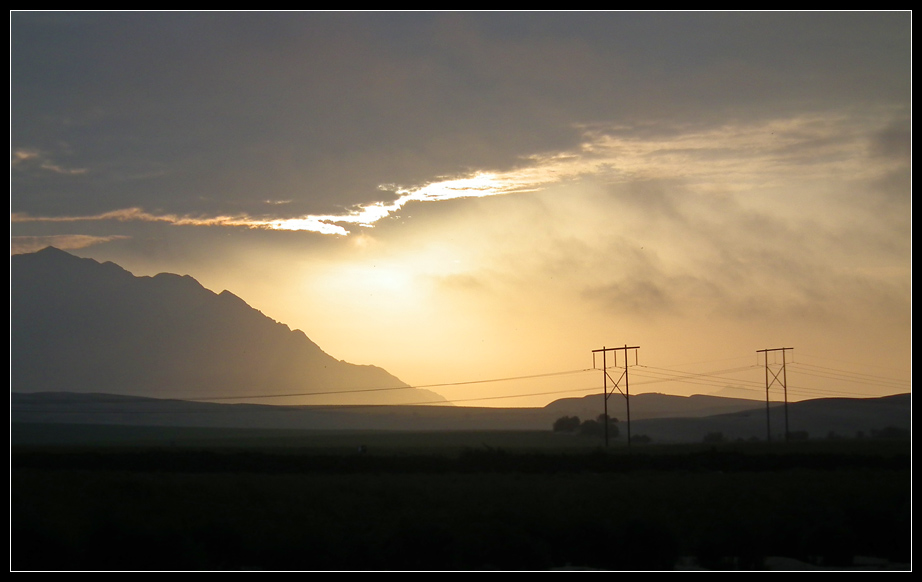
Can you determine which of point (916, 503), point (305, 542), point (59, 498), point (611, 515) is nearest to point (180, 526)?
point (305, 542)

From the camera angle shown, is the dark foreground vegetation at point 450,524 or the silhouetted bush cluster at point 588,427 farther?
the silhouetted bush cluster at point 588,427

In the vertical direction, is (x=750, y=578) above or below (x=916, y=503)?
below

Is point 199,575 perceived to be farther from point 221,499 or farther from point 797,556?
point 797,556

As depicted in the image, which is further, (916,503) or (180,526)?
(180,526)

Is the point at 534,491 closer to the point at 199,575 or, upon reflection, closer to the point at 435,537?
the point at 435,537

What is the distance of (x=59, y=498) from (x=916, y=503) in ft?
93.7

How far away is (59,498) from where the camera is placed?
103 feet

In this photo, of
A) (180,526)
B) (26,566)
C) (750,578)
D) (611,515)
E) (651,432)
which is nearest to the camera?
(750,578)

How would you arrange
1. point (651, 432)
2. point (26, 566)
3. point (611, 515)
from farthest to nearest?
point (651, 432)
point (611, 515)
point (26, 566)

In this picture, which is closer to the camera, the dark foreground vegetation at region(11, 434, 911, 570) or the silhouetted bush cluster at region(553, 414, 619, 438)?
the dark foreground vegetation at region(11, 434, 911, 570)

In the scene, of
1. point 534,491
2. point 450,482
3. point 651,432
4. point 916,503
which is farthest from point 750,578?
point 651,432

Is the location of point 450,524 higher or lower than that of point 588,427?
lower

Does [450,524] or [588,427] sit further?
[588,427]

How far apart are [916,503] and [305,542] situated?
17.2m
